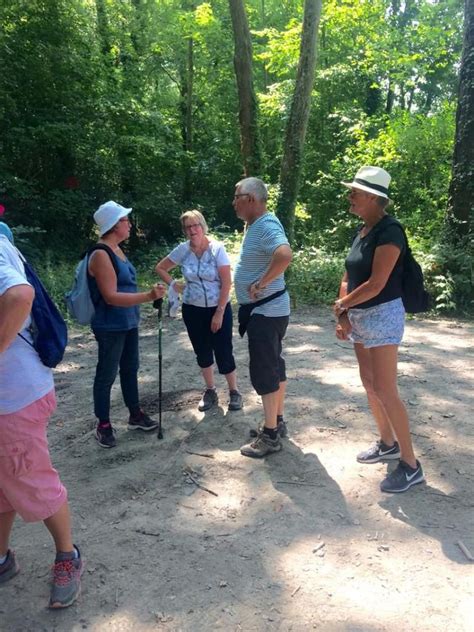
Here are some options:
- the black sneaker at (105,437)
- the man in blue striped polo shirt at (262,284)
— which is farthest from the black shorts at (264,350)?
the black sneaker at (105,437)

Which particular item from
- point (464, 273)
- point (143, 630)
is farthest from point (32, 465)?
point (464, 273)

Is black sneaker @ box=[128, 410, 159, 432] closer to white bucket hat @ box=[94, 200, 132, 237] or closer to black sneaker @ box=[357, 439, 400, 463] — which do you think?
white bucket hat @ box=[94, 200, 132, 237]

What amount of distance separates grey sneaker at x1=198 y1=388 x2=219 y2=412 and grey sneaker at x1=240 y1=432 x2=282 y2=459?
94cm

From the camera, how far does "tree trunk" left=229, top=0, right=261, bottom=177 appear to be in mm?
11359

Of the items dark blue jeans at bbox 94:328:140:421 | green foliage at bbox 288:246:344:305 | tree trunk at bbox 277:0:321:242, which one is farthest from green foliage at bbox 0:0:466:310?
dark blue jeans at bbox 94:328:140:421

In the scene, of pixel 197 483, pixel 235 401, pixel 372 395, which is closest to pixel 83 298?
pixel 197 483

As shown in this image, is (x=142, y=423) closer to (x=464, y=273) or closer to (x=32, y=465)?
(x=32, y=465)

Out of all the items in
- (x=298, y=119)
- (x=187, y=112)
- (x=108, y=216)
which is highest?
(x=187, y=112)

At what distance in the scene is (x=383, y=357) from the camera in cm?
323

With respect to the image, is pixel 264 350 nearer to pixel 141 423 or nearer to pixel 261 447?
pixel 261 447

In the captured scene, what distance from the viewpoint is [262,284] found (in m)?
3.55

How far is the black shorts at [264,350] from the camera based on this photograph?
368 centimetres

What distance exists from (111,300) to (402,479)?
2.34 meters

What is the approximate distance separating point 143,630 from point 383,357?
2.00m
